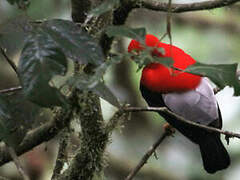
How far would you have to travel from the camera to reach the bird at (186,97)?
2.95 meters

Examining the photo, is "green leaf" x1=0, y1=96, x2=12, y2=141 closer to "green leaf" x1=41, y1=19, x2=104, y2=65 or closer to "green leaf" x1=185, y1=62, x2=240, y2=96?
"green leaf" x1=41, y1=19, x2=104, y2=65

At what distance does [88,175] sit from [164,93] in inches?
33.5

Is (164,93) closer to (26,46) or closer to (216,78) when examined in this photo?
(216,78)

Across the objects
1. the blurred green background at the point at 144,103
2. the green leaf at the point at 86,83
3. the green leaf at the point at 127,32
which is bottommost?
the blurred green background at the point at 144,103

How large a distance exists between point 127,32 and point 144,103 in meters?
4.07

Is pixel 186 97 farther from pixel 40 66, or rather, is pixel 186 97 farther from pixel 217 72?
pixel 40 66

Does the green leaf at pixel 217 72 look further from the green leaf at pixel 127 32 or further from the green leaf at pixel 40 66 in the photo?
the green leaf at pixel 40 66

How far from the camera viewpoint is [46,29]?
5.30 feet

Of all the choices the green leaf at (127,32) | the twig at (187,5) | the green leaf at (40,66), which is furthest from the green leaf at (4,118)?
the twig at (187,5)

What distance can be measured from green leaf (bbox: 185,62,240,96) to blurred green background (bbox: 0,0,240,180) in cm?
306

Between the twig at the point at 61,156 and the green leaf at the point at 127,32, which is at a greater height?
the green leaf at the point at 127,32

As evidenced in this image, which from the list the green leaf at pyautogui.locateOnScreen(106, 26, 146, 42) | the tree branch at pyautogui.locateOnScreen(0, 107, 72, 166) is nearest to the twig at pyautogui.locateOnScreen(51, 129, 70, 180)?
the tree branch at pyautogui.locateOnScreen(0, 107, 72, 166)

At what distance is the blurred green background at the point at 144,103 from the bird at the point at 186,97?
5.79 feet

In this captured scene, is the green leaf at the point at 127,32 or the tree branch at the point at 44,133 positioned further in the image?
the tree branch at the point at 44,133
